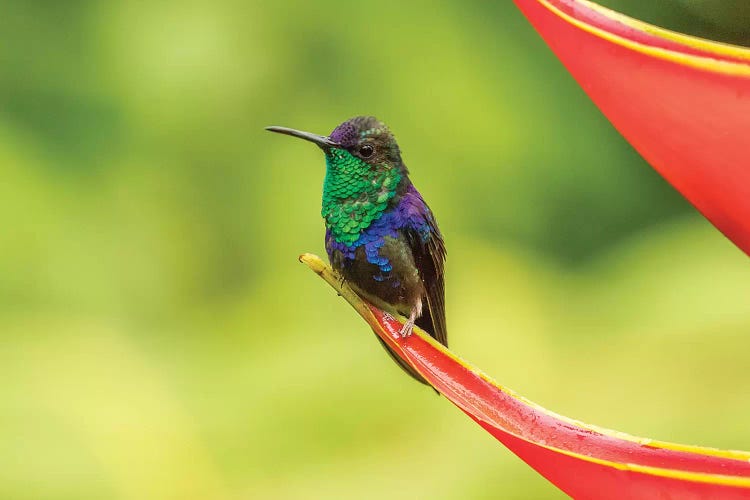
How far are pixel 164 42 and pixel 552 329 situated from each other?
0.66 metres

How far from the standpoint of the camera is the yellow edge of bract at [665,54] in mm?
252

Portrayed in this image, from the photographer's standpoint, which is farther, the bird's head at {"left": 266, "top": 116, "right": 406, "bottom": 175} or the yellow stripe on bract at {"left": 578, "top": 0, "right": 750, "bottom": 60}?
the bird's head at {"left": 266, "top": 116, "right": 406, "bottom": 175}

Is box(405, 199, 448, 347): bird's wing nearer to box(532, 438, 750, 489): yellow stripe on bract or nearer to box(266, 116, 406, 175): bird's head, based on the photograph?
box(266, 116, 406, 175): bird's head

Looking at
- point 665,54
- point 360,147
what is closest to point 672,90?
point 665,54

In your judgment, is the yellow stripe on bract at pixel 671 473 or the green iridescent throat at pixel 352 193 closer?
the yellow stripe on bract at pixel 671 473

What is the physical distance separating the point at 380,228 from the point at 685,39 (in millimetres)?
359

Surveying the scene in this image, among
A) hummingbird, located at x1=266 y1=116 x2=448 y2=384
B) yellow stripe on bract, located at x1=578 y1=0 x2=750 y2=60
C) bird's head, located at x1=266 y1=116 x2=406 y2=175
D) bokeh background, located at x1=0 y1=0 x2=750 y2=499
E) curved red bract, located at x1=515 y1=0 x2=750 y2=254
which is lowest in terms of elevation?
bokeh background, located at x1=0 y1=0 x2=750 y2=499

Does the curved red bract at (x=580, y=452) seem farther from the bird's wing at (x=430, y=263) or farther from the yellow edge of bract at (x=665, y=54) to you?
the bird's wing at (x=430, y=263)

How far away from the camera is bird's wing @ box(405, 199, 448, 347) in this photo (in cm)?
63

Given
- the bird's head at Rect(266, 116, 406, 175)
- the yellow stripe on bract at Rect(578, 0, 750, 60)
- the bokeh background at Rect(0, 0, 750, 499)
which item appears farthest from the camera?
the bokeh background at Rect(0, 0, 750, 499)

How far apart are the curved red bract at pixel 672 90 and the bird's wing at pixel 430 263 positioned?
0.34 meters

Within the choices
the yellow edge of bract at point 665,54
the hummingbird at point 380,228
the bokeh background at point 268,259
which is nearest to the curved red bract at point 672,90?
the yellow edge of bract at point 665,54

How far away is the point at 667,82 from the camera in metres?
0.27

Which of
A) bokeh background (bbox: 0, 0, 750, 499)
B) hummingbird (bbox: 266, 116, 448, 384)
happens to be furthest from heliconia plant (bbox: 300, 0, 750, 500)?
bokeh background (bbox: 0, 0, 750, 499)
